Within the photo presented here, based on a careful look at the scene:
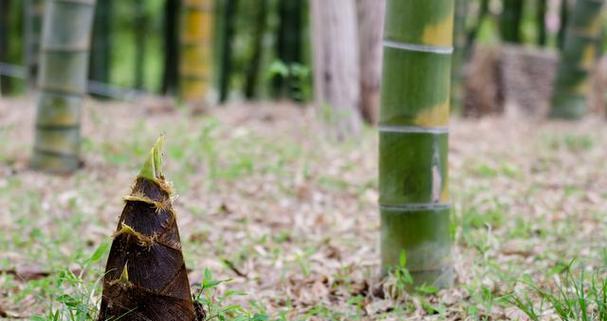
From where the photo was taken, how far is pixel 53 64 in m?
4.44

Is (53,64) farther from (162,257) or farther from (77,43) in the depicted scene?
(162,257)

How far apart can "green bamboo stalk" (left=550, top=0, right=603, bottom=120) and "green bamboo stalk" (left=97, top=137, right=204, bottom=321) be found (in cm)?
582

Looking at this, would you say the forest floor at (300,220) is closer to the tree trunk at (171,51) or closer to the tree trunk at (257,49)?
the tree trunk at (171,51)

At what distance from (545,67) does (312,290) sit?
6.48 m

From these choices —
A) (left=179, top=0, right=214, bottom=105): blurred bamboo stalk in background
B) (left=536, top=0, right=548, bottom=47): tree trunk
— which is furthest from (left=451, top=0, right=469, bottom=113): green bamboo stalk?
(left=536, top=0, right=548, bottom=47): tree trunk

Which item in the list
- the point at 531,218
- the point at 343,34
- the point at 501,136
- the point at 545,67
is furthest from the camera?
the point at 545,67

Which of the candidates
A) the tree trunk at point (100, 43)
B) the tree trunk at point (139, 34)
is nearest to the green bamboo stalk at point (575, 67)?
the tree trunk at point (100, 43)

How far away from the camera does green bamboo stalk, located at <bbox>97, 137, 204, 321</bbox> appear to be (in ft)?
6.33

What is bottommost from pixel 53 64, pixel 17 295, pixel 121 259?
pixel 17 295

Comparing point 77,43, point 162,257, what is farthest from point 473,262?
point 77,43

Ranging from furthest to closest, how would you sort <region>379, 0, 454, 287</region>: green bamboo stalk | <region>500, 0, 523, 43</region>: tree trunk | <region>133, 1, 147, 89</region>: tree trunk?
<region>133, 1, 147, 89</region>: tree trunk, <region>500, 0, 523, 43</region>: tree trunk, <region>379, 0, 454, 287</region>: green bamboo stalk

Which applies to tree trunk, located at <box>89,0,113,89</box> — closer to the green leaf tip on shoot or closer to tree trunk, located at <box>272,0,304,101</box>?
tree trunk, located at <box>272,0,304,101</box>

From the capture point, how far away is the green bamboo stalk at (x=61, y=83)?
437 cm

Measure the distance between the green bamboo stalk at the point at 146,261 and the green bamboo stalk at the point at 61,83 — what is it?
107 inches
